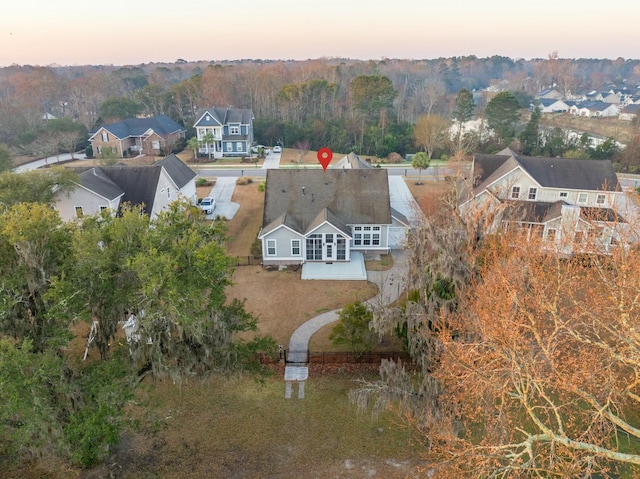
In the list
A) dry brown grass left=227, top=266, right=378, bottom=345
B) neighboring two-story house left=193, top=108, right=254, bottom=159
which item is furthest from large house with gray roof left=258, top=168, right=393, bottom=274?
neighboring two-story house left=193, top=108, right=254, bottom=159

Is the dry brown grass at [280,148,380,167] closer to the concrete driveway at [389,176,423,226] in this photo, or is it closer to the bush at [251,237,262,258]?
the concrete driveway at [389,176,423,226]

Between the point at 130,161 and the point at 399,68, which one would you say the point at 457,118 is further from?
the point at 399,68

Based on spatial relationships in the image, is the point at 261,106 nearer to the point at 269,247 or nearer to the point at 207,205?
the point at 207,205

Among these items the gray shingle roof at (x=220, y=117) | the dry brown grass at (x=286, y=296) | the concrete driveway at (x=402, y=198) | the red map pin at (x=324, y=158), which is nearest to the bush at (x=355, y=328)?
the dry brown grass at (x=286, y=296)

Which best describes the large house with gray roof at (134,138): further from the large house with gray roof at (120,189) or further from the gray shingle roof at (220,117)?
the large house with gray roof at (120,189)

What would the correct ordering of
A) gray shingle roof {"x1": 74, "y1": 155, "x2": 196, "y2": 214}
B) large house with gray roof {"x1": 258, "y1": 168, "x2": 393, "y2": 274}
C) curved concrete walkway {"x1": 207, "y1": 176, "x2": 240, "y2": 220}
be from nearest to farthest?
large house with gray roof {"x1": 258, "y1": 168, "x2": 393, "y2": 274}, gray shingle roof {"x1": 74, "y1": 155, "x2": 196, "y2": 214}, curved concrete walkway {"x1": 207, "y1": 176, "x2": 240, "y2": 220}

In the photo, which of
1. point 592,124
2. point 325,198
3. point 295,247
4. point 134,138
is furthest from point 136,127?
point 592,124
